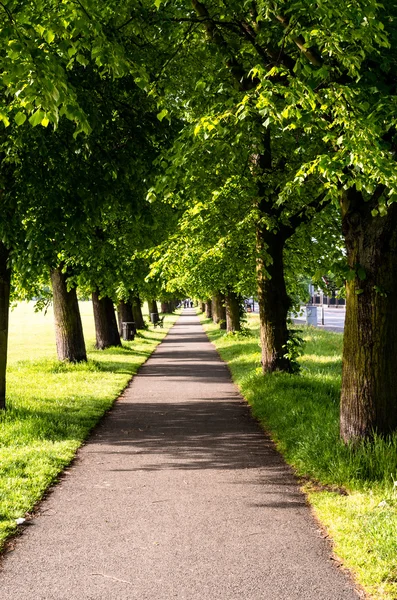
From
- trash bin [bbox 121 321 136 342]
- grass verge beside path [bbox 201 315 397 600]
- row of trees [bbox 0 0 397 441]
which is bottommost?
grass verge beside path [bbox 201 315 397 600]

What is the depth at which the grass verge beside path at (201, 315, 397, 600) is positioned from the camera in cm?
456

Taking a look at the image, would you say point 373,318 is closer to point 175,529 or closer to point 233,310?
point 175,529

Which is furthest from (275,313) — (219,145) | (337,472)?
(337,472)

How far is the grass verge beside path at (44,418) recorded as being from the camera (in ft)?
21.5

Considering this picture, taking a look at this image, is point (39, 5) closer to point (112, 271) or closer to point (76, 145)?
point (76, 145)

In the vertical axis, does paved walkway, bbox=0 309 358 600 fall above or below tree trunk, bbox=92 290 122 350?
below

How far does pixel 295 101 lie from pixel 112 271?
8409 mm

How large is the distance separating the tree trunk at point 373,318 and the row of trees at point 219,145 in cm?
2

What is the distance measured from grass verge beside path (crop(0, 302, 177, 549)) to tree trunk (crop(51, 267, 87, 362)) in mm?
436

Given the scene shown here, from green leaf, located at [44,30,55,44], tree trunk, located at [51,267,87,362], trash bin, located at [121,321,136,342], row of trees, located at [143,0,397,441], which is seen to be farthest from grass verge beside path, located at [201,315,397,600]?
trash bin, located at [121,321,136,342]

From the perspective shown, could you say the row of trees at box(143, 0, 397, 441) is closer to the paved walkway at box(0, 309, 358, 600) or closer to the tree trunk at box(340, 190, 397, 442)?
the tree trunk at box(340, 190, 397, 442)

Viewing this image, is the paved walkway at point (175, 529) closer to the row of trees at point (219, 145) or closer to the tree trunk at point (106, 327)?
the row of trees at point (219, 145)

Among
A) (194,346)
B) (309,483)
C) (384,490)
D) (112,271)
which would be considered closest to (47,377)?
(112,271)

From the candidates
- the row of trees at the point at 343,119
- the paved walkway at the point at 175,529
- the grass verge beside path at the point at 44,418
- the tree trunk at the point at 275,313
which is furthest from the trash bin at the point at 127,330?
the paved walkway at the point at 175,529
